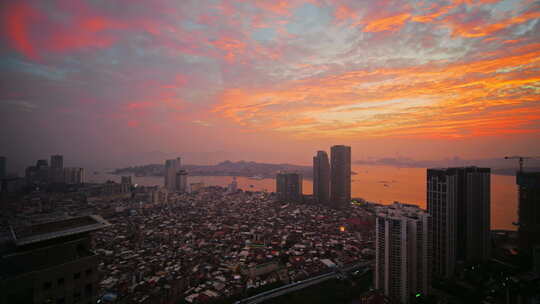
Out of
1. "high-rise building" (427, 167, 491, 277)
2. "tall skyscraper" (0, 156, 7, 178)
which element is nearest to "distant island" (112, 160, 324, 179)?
"high-rise building" (427, 167, 491, 277)

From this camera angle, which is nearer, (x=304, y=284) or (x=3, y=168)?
(x=304, y=284)

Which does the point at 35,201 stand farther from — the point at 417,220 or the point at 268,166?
the point at 268,166

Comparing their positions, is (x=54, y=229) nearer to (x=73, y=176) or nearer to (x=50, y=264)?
(x=50, y=264)

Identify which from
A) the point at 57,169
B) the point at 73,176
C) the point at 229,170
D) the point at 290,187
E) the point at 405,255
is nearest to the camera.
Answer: the point at 405,255

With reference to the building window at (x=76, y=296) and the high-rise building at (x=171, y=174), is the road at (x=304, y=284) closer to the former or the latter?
the building window at (x=76, y=296)

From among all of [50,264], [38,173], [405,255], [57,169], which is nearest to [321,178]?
[405,255]
